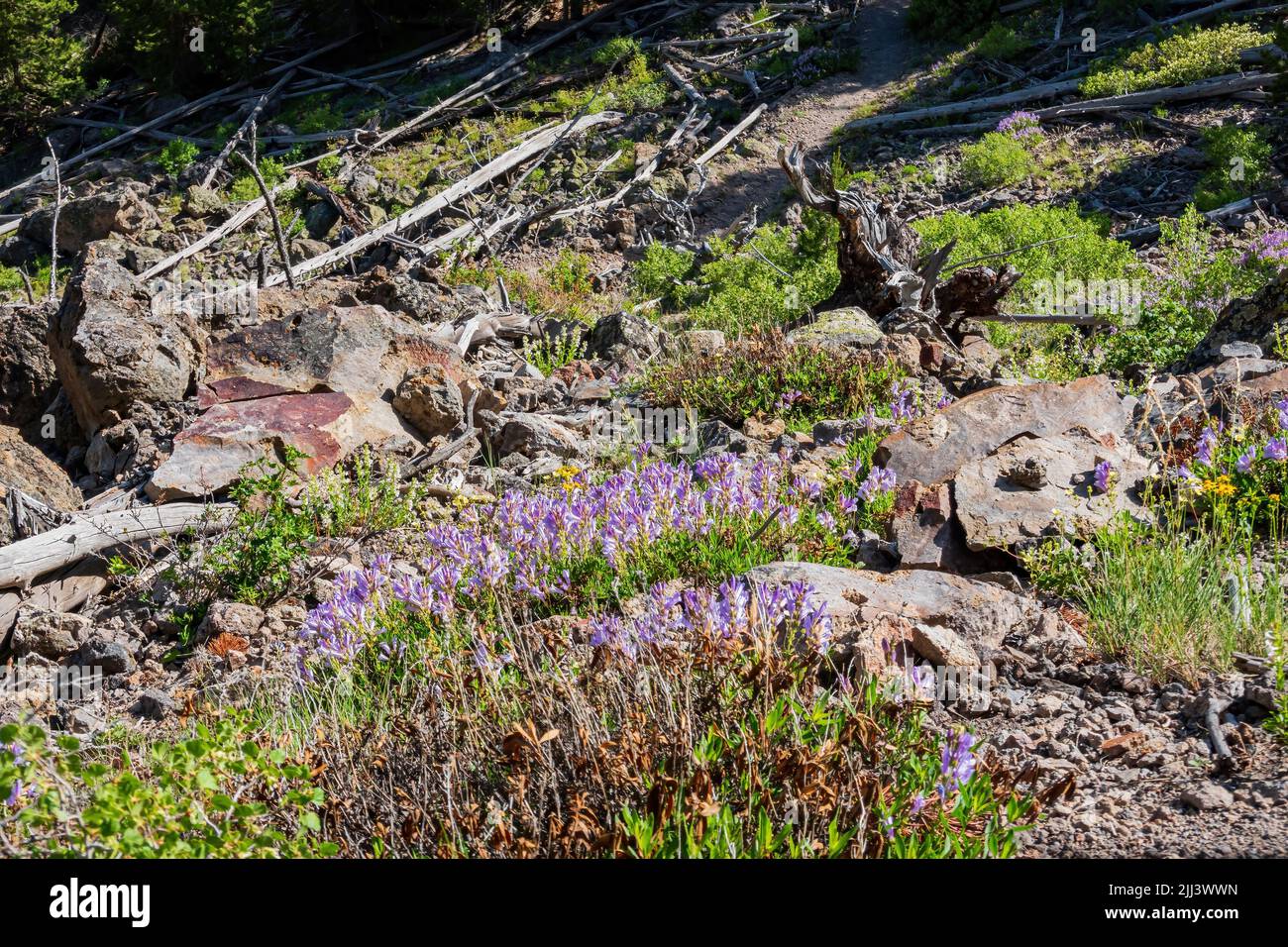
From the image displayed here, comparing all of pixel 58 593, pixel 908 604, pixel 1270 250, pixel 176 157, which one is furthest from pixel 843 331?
pixel 176 157

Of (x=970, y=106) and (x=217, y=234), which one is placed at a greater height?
(x=970, y=106)

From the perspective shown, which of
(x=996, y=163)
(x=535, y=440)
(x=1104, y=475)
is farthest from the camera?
(x=996, y=163)

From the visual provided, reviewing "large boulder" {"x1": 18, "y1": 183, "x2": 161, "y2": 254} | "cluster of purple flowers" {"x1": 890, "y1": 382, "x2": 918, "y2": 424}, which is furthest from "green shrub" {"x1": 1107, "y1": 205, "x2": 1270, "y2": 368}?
"large boulder" {"x1": 18, "y1": 183, "x2": 161, "y2": 254}

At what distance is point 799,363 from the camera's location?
7930 millimetres

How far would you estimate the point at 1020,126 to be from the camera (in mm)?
16281

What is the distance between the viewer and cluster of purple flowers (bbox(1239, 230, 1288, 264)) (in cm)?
884

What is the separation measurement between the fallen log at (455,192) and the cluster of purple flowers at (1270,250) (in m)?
10.8

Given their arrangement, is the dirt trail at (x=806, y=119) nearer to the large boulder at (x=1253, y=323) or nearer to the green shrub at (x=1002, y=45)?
the green shrub at (x=1002, y=45)

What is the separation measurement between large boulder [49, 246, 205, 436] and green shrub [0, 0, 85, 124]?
675 inches

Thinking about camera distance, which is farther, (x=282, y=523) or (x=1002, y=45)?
(x=1002, y=45)

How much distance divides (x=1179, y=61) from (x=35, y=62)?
21.9 metres

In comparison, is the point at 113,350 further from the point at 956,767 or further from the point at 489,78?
the point at 489,78

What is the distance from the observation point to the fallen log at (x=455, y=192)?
47.3 feet

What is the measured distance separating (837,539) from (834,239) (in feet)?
28.2
